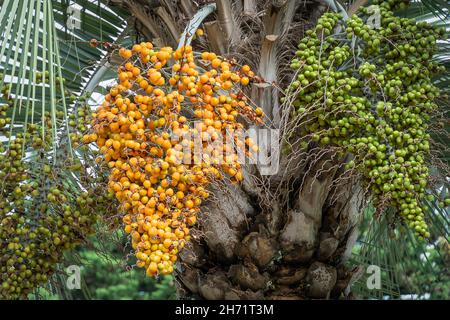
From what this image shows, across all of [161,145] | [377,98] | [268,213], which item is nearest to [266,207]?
[268,213]

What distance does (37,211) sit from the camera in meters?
2.69

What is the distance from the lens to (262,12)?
111 inches

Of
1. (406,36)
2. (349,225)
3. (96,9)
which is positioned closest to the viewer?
(406,36)

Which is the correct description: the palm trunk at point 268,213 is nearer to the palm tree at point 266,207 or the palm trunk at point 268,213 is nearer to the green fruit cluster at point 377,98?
the palm tree at point 266,207

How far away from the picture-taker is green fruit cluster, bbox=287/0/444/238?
2.37 m

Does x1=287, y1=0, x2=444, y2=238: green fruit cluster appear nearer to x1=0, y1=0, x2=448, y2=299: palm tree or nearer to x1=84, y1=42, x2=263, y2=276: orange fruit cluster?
x1=0, y1=0, x2=448, y2=299: palm tree

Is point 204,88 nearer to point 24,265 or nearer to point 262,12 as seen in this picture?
point 262,12

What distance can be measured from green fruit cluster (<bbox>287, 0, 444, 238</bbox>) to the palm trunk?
0.23 metres

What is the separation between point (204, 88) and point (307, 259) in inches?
38.4

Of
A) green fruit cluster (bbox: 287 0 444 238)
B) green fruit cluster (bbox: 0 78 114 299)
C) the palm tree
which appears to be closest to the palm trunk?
the palm tree

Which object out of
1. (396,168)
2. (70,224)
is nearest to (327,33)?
(396,168)

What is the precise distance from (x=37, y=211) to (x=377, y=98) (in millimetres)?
1329

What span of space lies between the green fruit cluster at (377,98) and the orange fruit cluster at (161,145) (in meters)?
0.33

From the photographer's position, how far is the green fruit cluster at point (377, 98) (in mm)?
2373
